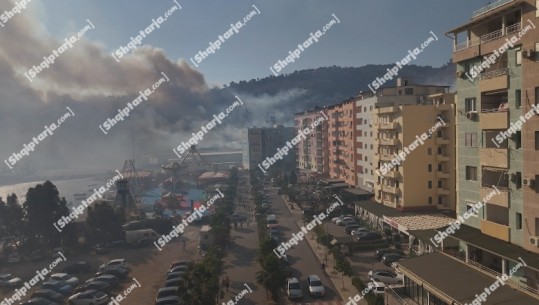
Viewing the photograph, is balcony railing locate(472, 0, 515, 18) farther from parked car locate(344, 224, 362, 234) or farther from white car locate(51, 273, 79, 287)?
white car locate(51, 273, 79, 287)

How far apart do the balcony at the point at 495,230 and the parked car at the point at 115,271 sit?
94.9 ft

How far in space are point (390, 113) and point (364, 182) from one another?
16604 mm

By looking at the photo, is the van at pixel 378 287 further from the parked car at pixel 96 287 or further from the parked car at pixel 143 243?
the parked car at pixel 143 243

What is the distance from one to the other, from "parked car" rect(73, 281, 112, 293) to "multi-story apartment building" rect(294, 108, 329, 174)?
59726 mm

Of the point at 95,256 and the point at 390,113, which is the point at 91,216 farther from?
the point at 390,113

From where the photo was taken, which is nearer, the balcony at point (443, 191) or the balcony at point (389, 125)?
the balcony at point (443, 191)

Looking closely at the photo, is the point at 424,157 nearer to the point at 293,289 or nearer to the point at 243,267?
the point at 243,267

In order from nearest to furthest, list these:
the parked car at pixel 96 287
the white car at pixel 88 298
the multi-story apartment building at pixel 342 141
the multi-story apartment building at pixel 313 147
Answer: the white car at pixel 88 298, the parked car at pixel 96 287, the multi-story apartment building at pixel 342 141, the multi-story apartment building at pixel 313 147

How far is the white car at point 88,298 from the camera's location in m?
28.8

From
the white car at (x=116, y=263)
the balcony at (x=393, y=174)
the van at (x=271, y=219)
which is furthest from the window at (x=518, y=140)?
the van at (x=271, y=219)

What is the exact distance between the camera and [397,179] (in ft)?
151

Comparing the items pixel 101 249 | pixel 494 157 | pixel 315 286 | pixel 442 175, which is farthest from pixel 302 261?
pixel 101 249

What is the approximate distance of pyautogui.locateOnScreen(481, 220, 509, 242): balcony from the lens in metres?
17.9

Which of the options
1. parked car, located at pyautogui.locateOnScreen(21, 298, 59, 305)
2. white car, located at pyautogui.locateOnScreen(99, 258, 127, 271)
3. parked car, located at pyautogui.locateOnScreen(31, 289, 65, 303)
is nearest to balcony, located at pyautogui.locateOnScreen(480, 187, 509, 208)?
parked car, located at pyautogui.locateOnScreen(21, 298, 59, 305)
